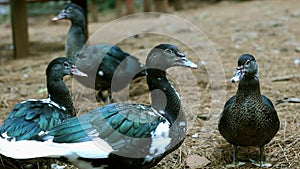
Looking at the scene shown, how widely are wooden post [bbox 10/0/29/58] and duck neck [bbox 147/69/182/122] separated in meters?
4.07

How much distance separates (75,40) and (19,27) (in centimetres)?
216

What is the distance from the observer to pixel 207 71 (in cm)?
538

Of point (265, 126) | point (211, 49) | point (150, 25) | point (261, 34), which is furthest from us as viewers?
point (150, 25)

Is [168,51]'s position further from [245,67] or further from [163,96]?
[245,67]

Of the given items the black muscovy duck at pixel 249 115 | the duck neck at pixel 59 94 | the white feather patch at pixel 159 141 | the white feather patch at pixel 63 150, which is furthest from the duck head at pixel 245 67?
the duck neck at pixel 59 94

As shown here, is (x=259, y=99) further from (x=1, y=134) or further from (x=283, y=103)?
(x=1, y=134)

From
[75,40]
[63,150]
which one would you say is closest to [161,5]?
[75,40]

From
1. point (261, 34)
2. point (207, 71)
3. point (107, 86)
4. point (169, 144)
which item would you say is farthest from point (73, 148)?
point (261, 34)

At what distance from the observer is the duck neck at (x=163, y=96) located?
2.89 meters

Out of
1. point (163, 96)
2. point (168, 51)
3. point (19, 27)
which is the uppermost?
point (168, 51)

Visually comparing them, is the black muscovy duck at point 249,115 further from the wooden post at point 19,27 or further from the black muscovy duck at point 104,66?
the wooden post at point 19,27

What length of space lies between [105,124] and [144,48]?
13.7ft

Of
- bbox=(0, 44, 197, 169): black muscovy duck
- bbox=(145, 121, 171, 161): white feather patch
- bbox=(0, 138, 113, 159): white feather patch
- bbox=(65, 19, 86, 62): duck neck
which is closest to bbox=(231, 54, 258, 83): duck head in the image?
bbox=(0, 44, 197, 169): black muscovy duck

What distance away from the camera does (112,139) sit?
257 cm
